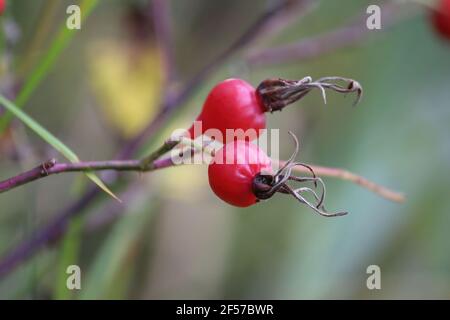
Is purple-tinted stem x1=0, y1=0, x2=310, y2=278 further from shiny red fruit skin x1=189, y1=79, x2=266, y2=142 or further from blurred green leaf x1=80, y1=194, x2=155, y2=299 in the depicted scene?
shiny red fruit skin x1=189, y1=79, x2=266, y2=142

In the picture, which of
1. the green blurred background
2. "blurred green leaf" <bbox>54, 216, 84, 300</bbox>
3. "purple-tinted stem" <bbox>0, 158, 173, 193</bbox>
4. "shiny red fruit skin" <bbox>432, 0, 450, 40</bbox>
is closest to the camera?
"purple-tinted stem" <bbox>0, 158, 173, 193</bbox>

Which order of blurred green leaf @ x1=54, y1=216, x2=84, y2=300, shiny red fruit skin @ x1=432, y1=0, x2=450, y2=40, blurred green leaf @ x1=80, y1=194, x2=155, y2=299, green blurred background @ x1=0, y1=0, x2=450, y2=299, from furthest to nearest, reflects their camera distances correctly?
green blurred background @ x1=0, y1=0, x2=450, y2=299
shiny red fruit skin @ x1=432, y1=0, x2=450, y2=40
blurred green leaf @ x1=80, y1=194, x2=155, y2=299
blurred green leaf @ x1=54, y1=216, x2=84, y2=300

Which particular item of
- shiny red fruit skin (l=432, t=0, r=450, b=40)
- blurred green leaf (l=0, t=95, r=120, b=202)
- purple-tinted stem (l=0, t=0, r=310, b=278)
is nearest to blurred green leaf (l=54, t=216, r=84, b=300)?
purple-tinted stem (l=0, t=0, r=310, b=278)

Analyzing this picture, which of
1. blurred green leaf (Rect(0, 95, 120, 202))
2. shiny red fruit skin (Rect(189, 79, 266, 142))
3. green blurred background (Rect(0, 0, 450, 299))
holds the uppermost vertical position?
green blurred background (Rect(0, 0, 450, 299))

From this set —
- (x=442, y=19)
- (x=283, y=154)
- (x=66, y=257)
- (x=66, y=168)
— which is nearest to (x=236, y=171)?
(x=66, y=168)

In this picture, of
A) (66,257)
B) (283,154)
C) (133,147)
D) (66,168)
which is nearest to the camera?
(66,168)

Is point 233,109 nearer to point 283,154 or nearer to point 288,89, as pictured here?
point 288,89
